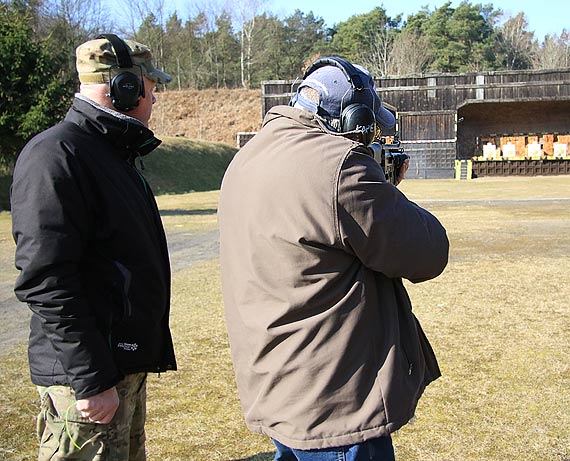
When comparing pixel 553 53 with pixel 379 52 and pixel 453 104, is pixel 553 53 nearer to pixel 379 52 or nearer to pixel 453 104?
pixel 379 52

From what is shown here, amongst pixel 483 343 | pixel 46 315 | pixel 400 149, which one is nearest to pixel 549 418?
pixel 483 343

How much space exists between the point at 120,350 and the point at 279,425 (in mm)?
731

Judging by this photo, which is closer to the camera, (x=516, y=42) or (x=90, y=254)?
(x=90, y=254)

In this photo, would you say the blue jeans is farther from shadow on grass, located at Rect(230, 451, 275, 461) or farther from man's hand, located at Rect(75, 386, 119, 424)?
shadow on grass, located at Rect(230, 451, 275, 461)

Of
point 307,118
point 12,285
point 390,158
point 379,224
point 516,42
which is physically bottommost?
point 12,285

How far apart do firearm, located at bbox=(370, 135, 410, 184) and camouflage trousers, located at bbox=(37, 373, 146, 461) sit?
1.32 m

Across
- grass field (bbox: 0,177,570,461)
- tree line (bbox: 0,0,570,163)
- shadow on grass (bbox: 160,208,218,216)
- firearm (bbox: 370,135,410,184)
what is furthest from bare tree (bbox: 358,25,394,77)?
firearm (bbox: 370,135,410,184)

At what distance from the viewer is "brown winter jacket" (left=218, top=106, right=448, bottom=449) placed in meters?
1.83

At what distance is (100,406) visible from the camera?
2.19 meters

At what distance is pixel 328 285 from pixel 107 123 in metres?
Answer: 1.13

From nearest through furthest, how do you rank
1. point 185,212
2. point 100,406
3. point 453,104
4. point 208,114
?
point 100,406 → point 185,212 → point 453,104 → point 208,114

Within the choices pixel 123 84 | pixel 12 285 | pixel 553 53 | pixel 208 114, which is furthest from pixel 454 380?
pixel 553 53

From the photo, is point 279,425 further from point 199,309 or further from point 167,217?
point 167,217

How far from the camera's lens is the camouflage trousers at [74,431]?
88.6 inches
